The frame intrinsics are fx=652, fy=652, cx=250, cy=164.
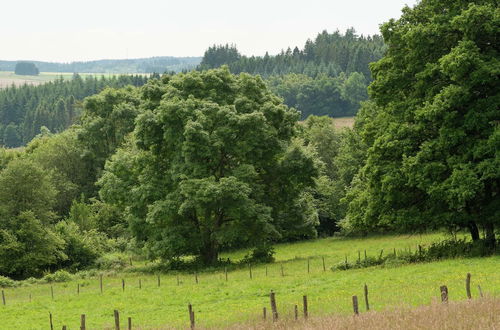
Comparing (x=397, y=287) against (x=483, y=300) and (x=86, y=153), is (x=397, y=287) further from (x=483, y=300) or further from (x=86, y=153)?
(x=86, y=153)

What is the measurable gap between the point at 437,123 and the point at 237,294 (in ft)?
49.4

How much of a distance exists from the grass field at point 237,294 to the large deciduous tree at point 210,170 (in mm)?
4343

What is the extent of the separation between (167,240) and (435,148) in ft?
76.2

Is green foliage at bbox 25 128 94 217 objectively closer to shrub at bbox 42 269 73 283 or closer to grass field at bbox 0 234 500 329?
shrub at bbox 42 269 73 283

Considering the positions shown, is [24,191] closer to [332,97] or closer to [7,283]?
[7,283]

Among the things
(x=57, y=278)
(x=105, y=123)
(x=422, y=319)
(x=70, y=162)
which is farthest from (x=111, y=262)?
(x=422, y=319)

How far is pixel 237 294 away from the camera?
120ft

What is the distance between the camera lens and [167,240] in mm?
51125

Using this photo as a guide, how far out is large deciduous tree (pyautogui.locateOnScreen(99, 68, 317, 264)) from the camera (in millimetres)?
50656

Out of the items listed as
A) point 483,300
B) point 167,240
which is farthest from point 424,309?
point 167,240

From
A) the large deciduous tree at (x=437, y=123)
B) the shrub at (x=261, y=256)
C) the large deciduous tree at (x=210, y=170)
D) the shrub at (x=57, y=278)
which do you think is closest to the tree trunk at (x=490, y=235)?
the large deciduous tree at (x=437, y=123)

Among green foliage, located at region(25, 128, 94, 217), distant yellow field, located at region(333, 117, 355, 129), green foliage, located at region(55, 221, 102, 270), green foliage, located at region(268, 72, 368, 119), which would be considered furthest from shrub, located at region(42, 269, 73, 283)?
green foliage, located at region(268, 72, 368, 119)

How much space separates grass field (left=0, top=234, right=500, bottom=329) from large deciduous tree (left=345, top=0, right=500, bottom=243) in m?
3.55

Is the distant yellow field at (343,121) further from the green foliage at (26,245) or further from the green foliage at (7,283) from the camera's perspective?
the green foliage at (7,283)
